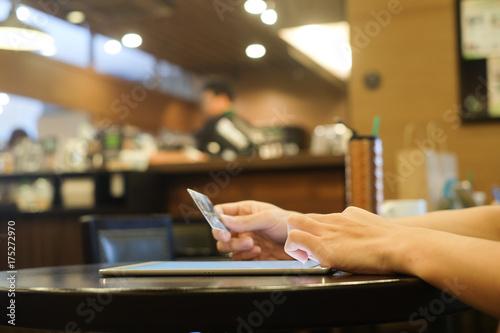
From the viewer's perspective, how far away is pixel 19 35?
4.63 metres

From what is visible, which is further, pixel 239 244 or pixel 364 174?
pixel 364 174

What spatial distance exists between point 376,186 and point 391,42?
6.14ft

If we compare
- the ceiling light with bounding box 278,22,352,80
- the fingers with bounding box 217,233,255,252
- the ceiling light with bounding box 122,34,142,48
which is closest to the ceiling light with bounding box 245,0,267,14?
the ceiling light with bounding box 278,22,352,80

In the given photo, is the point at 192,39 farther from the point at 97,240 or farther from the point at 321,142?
the point at 97,240

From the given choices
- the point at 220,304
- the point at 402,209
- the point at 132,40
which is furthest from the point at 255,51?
the point at 220,304

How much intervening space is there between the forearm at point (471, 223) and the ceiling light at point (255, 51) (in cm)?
684

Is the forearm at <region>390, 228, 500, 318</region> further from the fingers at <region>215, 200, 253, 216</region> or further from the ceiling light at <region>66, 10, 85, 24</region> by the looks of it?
the ceiling light at <region>66, 10, 85, 24</region>

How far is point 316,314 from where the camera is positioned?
2.30 feet

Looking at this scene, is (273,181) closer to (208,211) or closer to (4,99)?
(208,211)

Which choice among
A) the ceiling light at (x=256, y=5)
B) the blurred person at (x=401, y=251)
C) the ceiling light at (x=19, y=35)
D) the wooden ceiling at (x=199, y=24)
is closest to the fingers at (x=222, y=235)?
the blurred person at (x=401, y=251)

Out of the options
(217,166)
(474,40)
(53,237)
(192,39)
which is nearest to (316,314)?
(474,40)

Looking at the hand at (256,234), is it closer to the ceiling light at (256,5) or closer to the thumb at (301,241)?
the thumb at (301,241)

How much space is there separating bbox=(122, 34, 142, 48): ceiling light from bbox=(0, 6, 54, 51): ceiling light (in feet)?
8.27

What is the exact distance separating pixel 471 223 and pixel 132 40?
272 inches
